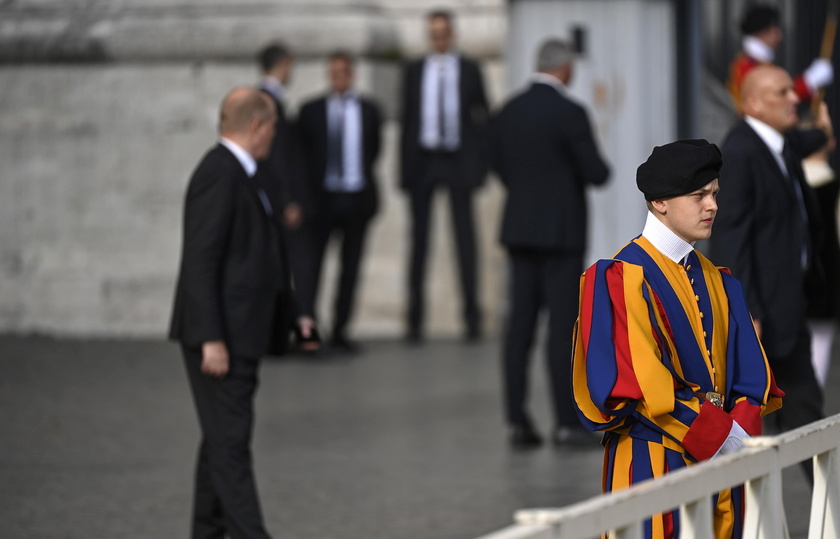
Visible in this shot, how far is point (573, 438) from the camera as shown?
25.4 feet

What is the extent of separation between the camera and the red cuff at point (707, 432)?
3.55 metres

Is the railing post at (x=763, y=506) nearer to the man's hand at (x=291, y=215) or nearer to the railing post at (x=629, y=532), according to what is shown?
the railing post at (x=629, y=532)

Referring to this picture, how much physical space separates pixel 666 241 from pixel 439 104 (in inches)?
319

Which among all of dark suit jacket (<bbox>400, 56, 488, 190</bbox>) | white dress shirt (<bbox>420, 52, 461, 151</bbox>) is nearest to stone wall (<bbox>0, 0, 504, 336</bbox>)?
dark suit jacket (<bbox>400, 56, 488, 190</bbox>)

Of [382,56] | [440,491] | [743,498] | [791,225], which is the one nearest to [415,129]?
[382,56]

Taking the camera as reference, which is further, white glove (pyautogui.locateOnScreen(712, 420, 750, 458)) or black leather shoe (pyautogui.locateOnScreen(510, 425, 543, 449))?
black leather shoe (pyautogui.locateOnScreen(510, 425, 543, 449))

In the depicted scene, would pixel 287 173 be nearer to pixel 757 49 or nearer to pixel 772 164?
pixel 757 49

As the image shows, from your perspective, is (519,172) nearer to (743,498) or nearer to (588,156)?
(588,156)

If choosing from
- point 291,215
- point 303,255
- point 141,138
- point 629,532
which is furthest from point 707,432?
point 141,138

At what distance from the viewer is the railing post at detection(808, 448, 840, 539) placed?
365 cm

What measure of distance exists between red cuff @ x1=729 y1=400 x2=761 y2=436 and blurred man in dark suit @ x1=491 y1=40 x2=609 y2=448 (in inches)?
157

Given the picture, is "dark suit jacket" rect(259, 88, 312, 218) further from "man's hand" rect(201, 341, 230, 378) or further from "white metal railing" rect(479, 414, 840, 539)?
"white metal railing" rect(479, 414, 840, 539)

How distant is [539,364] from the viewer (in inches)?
428

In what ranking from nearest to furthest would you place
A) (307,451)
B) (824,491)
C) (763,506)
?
(763,506), (824,491), (307,451)
